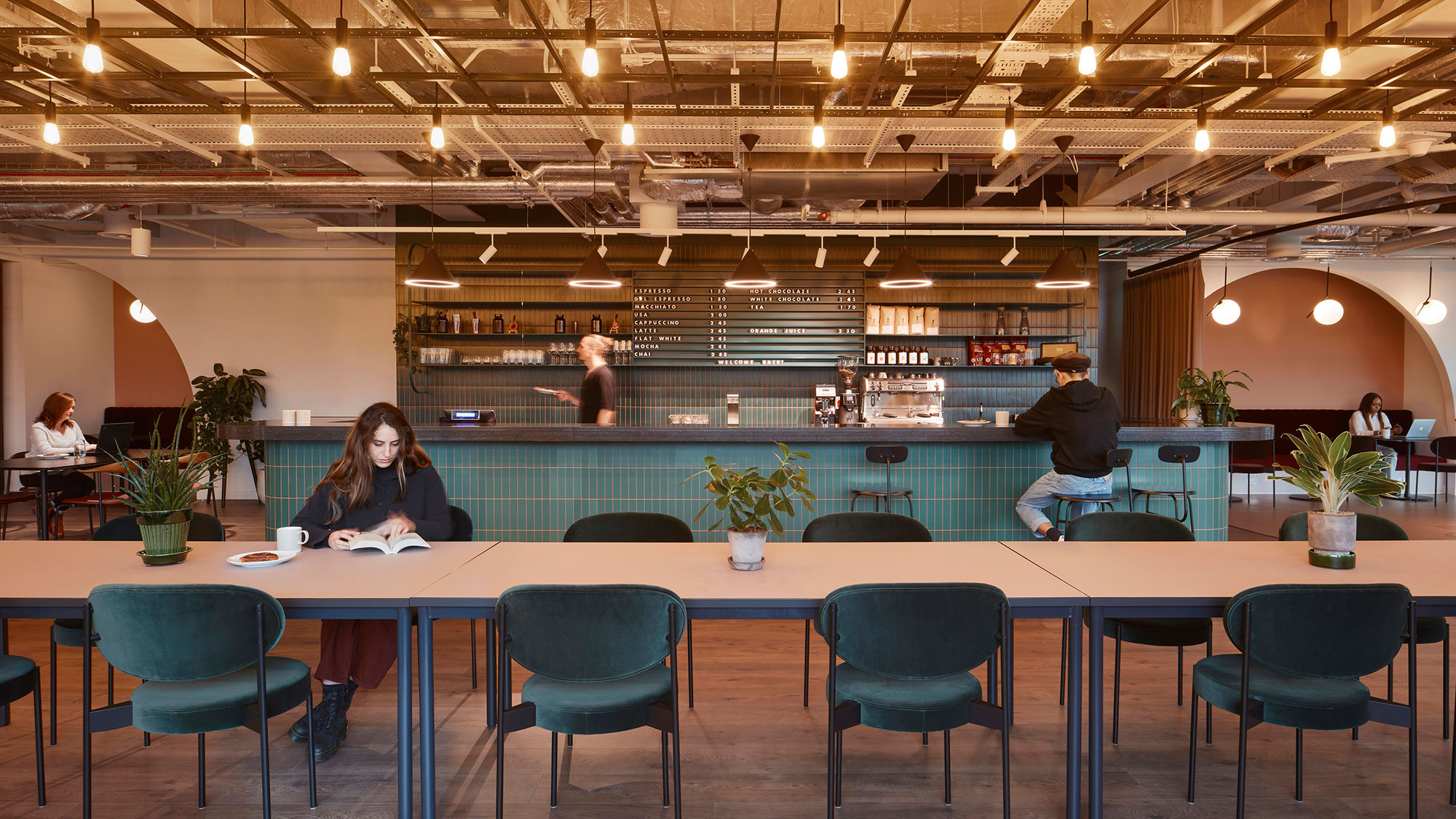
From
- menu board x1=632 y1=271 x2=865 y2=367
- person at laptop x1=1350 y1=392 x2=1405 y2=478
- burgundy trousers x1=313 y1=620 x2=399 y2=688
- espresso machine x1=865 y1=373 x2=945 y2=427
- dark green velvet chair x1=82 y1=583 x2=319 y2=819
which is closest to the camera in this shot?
dark green velvet chair x1=82 y1=583 x2=319 y2=819

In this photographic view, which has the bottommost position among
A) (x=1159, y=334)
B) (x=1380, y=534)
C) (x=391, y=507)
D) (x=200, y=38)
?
(x=1380, y=534)

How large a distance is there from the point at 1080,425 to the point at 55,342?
12298mm

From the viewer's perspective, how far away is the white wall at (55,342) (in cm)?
974

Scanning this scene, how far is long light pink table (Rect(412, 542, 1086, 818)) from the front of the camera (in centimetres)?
233

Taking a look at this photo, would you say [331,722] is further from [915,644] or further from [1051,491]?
[1051,491]

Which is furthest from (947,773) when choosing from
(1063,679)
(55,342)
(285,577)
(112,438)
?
(55,342)

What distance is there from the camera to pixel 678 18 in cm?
413

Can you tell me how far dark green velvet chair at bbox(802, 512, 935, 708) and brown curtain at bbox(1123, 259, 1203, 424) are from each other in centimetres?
606

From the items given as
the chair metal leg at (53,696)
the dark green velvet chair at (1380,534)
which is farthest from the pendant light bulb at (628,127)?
the dark green velvet chair at (1380,534)

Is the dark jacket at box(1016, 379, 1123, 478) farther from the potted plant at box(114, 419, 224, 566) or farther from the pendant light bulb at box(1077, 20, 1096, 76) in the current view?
the potted plant at box(114, 419, 224, 566)

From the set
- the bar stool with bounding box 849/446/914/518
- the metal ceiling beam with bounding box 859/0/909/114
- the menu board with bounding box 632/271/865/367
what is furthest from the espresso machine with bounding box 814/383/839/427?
the metal ceiling beam with bounding box 859/0/909/114

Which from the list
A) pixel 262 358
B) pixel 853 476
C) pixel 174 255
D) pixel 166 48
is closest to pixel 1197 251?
pixel 853 476

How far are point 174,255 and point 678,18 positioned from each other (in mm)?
8302

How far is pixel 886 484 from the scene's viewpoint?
217 inches
